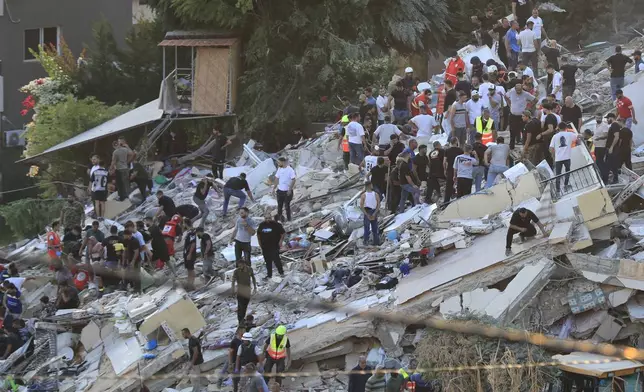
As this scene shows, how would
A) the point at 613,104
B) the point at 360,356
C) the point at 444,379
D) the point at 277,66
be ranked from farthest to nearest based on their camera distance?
the point at 277,66 < the point at 613,104 < the point at 360,356 < the point at 444,379

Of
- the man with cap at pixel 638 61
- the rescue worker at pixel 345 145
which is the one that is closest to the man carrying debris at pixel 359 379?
the rescue worker at pixel 345 145

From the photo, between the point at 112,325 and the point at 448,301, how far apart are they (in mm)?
5872

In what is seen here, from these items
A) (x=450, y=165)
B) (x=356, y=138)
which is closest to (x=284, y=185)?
(x=356, y=138)

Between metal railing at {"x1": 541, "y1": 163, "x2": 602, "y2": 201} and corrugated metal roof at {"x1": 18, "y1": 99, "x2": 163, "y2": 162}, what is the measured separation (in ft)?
43.3

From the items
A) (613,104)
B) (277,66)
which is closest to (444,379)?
(613,104)

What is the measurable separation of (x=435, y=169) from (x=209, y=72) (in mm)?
11346

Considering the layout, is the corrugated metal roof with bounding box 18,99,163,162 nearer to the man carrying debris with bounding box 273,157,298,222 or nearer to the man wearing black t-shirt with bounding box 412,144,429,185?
the man carrying debris with bounding box 273,157,298,222

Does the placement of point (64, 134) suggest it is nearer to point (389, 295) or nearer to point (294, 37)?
point (294, 37)

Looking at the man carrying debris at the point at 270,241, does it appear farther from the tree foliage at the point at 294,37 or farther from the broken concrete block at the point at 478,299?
the tree foliage at the point at 294,37

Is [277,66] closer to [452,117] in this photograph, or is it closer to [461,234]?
[452,117]

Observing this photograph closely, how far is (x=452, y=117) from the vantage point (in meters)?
21.3

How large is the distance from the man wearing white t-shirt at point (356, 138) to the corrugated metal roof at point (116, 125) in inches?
292

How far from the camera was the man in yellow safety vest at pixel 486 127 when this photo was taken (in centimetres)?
2073

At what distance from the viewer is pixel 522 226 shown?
17.0 metres
